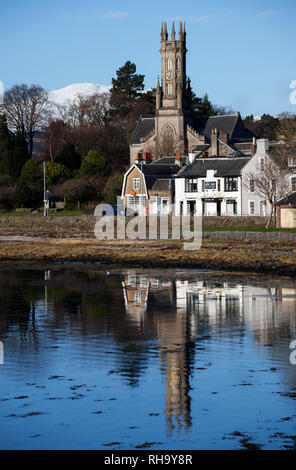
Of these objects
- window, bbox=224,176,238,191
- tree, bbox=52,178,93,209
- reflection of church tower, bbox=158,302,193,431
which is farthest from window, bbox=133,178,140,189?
reflection of church tower, bbox=158,302,193,431

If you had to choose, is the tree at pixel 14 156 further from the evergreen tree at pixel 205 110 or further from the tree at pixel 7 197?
the evergreen tree at pixel 205 110

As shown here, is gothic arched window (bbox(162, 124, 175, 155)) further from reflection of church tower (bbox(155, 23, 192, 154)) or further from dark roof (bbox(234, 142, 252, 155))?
dark roof (bbox(234, 142, 252, 155))

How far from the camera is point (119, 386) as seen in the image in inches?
738

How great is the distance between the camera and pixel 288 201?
64375 millimetres

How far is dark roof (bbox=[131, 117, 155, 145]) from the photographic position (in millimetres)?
115694

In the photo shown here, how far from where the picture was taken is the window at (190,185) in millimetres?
83875

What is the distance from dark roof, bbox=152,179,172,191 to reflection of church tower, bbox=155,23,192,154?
913 inches

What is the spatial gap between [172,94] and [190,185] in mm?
34754

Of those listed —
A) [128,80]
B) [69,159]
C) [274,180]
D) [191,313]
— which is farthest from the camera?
[128,80]

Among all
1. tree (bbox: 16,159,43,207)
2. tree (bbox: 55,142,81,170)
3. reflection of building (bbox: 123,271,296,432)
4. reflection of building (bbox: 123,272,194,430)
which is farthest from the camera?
tree (bbox: 55,142,81,170)

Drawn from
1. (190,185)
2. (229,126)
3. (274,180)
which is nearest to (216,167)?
(190,185)

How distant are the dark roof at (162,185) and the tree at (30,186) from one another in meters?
17.9

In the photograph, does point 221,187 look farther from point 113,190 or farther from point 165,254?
point 165,254

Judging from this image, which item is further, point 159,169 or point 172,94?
point 172,94
